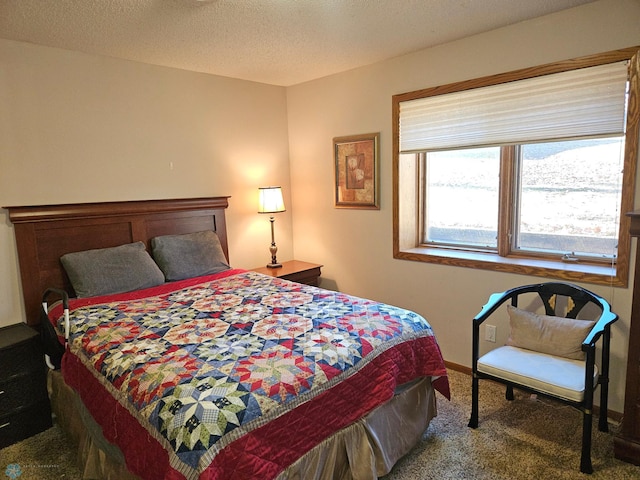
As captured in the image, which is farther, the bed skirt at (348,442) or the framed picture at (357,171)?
the framed picture at (357,171)

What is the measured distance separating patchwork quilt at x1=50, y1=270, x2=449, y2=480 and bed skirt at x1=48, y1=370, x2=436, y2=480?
0.21 ft

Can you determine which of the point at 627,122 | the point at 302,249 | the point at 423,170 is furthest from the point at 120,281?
the point at 627,122

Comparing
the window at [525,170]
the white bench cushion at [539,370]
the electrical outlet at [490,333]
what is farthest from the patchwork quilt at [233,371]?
the window at [525,170]

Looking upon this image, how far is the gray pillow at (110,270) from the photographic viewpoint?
105 inches

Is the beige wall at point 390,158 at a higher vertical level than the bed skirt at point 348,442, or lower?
higher

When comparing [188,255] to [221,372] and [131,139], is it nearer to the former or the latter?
[131,139]

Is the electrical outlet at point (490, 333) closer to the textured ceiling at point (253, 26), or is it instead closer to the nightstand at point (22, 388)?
the textured ceiling at point (253, 26)

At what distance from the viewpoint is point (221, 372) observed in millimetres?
1602

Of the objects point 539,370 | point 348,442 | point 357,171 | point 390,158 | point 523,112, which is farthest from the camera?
point 357,171

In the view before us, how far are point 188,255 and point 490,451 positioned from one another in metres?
2.35

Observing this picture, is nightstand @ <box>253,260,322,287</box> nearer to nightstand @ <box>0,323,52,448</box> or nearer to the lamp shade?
the lamp shade

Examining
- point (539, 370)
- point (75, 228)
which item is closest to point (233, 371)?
point (539, 370)

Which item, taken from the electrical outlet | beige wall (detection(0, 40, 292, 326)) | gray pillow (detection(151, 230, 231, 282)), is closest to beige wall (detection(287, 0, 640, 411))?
the electrical outlet

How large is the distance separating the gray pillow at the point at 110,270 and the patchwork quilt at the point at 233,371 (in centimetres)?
16
